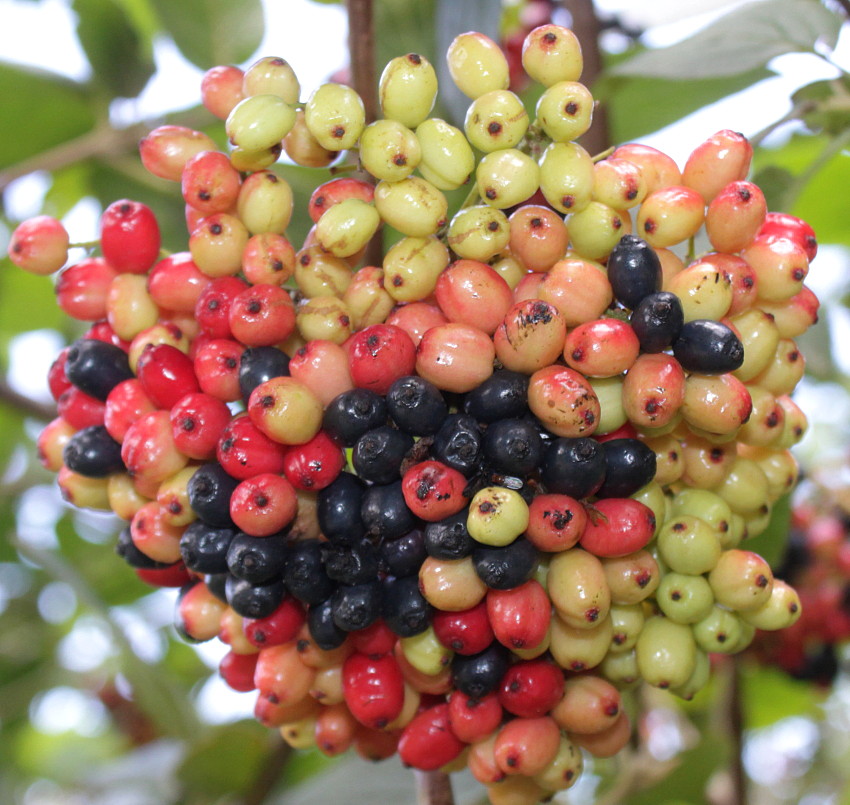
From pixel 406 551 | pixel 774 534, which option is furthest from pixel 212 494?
pixel 774 534

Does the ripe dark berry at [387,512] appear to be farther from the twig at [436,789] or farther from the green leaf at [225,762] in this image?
the green leaf at [225,762]

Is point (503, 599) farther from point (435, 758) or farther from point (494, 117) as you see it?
point (494, 117)

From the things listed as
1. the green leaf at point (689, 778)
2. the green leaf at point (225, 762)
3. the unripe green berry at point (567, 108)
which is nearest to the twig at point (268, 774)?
the green leaf at point (225, 762)

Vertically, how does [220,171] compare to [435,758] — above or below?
above

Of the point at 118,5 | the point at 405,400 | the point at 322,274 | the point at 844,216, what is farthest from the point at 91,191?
the point at 844,216

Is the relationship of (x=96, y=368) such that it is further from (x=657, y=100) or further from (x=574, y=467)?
(x=657, y=100)

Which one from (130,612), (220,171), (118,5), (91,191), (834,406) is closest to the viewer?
(220,171)
